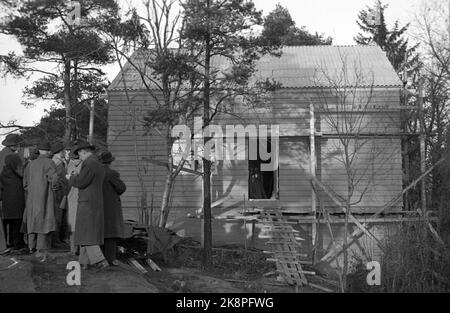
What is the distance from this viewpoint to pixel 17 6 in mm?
19547

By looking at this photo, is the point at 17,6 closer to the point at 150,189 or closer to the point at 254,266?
the point at 150,189

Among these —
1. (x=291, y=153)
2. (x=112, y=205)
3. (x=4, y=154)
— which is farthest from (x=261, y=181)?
(x=4, y=154)

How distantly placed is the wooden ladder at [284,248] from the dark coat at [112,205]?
4.27 metres

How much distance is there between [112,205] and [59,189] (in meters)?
1.18

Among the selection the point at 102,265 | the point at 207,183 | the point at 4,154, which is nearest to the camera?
the point at 102,265

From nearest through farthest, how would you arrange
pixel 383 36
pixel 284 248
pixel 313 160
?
pixel 284 248 < pixel 313 160 < pixel 383 36

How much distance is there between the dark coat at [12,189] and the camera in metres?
9.49

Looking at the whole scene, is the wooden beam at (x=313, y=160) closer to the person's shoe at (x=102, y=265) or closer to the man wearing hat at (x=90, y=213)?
the person's shoe at (x=102, y=265)

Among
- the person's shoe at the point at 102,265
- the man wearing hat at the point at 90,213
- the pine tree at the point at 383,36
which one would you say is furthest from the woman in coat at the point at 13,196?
the pine tree at the point at 383,36

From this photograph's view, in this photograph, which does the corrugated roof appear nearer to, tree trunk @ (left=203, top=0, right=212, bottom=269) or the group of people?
tree trunk @ (left=203, top=0, right=212, bottom=269)

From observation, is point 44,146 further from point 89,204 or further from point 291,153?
point 291,153

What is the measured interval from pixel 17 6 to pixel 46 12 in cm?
97

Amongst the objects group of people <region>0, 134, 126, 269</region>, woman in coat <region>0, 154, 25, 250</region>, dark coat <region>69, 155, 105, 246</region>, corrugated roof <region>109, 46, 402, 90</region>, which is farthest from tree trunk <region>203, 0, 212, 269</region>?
dark coat <region>69, 155, 105, 246</region>

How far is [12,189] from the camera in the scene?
957 centimetres
